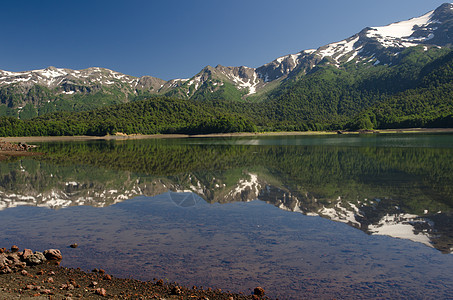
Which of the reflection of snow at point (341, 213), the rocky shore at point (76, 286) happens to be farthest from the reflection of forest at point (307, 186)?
the rocky shore at point (76, 286)

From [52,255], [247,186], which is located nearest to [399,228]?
[247,186]

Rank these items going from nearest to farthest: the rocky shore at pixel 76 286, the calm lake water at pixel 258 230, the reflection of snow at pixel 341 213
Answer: the rocky shore at pixel 76 286 < the calm lake water at pixel 258 230 < the reflection of snow at pixel 341 213

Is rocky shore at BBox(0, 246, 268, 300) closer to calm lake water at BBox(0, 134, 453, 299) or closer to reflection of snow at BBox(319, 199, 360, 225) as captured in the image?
calm lake water at BBox(0, 134, 453, 299)

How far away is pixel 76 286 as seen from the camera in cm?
897

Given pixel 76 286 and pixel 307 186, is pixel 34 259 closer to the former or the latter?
pixel 76 286

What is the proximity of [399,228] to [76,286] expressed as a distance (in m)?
13.5

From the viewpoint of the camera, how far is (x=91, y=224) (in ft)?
52.2

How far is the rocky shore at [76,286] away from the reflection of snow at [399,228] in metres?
7.98

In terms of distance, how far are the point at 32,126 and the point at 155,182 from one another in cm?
19229

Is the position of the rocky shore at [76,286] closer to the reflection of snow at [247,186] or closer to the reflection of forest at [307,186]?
the reflection of forest at [307,186]

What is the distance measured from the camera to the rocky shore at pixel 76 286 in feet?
27.7

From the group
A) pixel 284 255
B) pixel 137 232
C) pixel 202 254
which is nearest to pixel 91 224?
pixel 137 232

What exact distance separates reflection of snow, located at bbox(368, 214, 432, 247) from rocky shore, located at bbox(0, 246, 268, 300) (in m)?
7.98

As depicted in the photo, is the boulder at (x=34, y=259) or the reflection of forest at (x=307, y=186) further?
→ the reflection of forest at (x=307, y=186)
